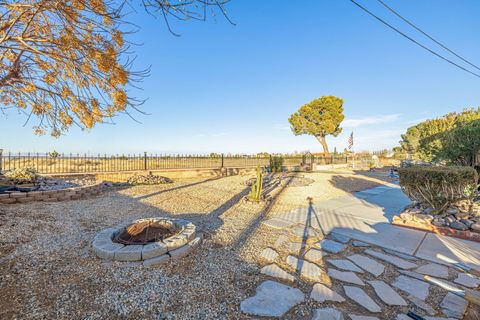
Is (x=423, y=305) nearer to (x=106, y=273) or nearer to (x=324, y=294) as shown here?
(x=324, y=294)

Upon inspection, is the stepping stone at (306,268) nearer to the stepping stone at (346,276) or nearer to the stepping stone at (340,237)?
the stepping stone at (346,276)

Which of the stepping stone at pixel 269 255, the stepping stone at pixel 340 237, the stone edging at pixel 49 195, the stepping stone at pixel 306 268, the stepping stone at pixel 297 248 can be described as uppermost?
the stone edging at pixel 49 195

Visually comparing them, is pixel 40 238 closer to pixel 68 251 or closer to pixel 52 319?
pixel 68 251

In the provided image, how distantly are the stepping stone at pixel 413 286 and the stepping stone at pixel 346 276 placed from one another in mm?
372

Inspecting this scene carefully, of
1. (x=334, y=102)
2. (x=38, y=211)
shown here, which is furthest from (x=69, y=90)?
(x=334, y=102)

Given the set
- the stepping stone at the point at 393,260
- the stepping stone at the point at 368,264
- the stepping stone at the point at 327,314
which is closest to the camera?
the stepping stone at the point at 327,314

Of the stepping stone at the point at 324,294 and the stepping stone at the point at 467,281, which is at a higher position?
the stepping stone at the point at 467,281

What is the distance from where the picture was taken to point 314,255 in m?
3.09

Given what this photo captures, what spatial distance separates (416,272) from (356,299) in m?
1.13

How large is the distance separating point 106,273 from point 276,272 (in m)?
1.96

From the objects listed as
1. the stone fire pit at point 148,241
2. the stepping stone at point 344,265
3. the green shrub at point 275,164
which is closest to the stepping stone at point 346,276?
the stepping stone at point 344,265

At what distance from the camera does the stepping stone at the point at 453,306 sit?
1968mm

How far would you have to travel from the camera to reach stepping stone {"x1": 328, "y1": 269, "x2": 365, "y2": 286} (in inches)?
96.9

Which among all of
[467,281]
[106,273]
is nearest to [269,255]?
[106,273]
